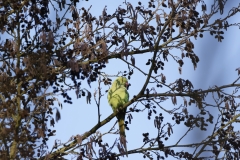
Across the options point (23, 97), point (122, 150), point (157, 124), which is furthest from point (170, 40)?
point (23, 97)

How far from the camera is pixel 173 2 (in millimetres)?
4227

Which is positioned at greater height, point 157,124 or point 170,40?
point 170,40

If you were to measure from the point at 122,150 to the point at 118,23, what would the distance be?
1236 millimetres

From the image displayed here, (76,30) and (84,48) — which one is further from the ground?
(76,30)

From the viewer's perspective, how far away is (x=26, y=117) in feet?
12.7

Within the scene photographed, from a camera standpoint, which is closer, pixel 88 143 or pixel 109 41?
pixel 88 143

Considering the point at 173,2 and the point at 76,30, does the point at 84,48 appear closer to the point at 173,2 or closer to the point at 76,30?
the point at 76,30

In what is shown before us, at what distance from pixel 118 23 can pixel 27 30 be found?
2.82ft

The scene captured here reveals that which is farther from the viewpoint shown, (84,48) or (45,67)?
(84,48)

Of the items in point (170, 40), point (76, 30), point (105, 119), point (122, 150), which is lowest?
point (122, 150)

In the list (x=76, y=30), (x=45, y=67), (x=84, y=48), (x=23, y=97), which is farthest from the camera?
(x=76, y=30)

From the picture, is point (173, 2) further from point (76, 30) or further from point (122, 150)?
point (122, 150)

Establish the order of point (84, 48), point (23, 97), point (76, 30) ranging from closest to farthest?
point (23, 97) < point (84, 48) < point (76, 30)

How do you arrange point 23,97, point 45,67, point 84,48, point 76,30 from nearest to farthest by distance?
point 45,67 → point 23,97 → point 84,48 → point 76,30
